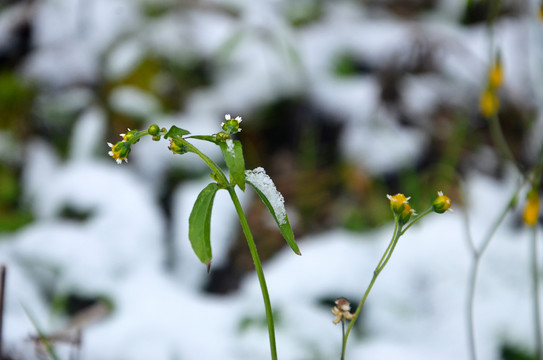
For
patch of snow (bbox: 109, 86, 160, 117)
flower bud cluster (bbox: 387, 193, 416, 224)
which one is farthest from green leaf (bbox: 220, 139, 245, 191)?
patch of snow (bbox: 109, 86, 160, 117)

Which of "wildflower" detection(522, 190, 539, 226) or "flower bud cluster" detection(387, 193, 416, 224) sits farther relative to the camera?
"wildflower" detection(522, 190, 539, 226)

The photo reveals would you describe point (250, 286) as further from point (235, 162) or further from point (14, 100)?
point (14, 100)

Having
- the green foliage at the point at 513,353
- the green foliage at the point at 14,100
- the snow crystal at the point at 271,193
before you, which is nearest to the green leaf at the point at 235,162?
the snow crystal at the point at 271,193

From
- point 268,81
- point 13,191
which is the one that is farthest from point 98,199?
point 268,81

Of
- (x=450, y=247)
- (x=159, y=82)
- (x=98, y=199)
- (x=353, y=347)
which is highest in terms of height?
(x=159, y=82)

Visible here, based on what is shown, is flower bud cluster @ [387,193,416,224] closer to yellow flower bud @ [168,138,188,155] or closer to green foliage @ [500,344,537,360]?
yellow flower bud @ [168,138,188,155]

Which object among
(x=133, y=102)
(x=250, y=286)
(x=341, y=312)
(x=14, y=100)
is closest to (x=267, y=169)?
(x=133, y=102)

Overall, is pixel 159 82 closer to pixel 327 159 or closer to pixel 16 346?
pixel 327 159
